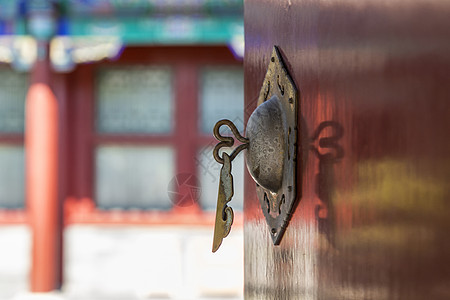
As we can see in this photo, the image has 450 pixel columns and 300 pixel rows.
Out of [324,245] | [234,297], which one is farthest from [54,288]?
[324,245]

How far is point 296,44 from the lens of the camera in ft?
1.67

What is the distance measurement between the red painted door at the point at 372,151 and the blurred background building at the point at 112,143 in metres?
3.09

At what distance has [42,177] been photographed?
11.6 feet

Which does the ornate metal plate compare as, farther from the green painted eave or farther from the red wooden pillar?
the red wooden pillar

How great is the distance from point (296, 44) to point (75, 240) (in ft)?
11.7

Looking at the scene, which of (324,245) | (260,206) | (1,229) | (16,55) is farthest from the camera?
(1,229)

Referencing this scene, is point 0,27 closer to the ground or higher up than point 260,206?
higher up

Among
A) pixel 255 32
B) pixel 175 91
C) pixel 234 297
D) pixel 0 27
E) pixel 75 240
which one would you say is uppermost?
pixel 0 27

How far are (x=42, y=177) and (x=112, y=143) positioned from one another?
1.87 ft

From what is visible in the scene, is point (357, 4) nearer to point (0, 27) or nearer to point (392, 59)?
point (392, 59)

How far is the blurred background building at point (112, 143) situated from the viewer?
139 inches

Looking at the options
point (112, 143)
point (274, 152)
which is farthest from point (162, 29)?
point (274, 152)

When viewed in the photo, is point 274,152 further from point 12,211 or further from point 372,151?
point 12,211

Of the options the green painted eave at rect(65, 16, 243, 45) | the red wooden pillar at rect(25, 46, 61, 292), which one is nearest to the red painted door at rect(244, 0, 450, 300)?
the green painted eave at rect(65, 16, 243, 45)
